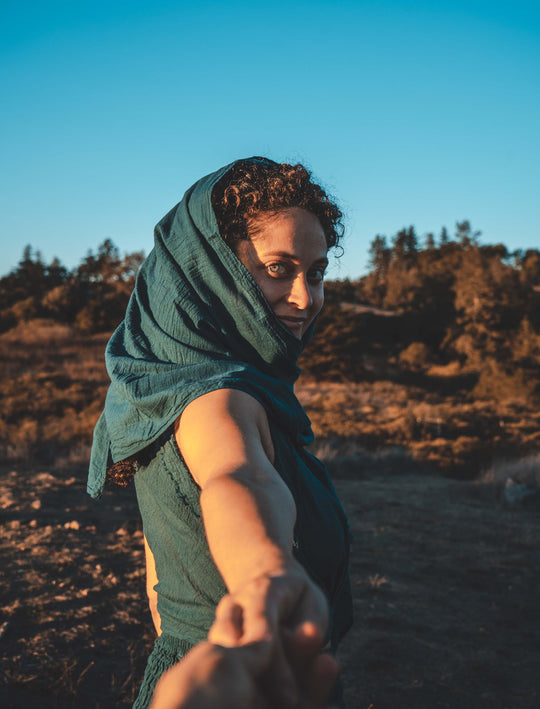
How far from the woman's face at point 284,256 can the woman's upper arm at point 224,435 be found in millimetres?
465

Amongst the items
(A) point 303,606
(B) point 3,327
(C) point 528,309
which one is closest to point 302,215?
(A) point 303,606

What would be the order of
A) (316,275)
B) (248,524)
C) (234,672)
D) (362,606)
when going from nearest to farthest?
1. (234,672)
2. (248,524)
3. (316,275)
4. (362,606)

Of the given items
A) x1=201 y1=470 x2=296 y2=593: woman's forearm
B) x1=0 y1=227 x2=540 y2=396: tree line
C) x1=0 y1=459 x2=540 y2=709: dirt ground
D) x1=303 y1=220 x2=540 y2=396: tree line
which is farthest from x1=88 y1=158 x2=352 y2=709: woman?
x1=0 y1=227 x2=540 y2=396: tree line

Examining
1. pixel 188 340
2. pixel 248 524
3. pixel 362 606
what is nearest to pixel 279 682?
pixel 248 524

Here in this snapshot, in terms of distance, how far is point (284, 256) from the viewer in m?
1.37

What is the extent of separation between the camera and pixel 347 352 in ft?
104

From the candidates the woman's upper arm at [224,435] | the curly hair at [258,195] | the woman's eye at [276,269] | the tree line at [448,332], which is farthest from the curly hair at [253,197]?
the tree line at [448,332]

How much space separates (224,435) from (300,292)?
624mm

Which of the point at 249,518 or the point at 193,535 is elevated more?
the point at 249,518

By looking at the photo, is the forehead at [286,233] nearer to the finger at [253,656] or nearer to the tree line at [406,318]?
the finger at [253,656]

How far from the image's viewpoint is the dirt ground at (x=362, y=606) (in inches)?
128

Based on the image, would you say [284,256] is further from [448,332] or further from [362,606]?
[448,332]

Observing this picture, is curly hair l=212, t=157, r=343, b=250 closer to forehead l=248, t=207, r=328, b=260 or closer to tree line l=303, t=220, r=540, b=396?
forehead l=248, t=207, r=328, b=260

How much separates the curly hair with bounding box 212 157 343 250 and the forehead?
2cm
